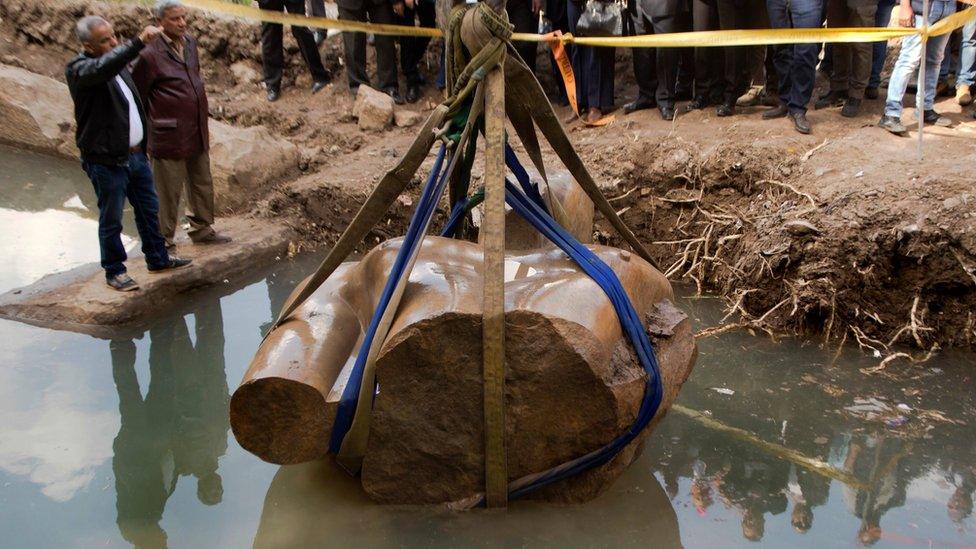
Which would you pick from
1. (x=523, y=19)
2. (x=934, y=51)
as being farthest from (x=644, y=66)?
(x=934, y=51)

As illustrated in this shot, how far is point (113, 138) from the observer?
170 inches

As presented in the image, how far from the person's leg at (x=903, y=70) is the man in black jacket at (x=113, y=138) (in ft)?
15.2

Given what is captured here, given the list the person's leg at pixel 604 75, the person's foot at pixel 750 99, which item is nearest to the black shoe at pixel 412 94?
the person's leg at pixel 604 75

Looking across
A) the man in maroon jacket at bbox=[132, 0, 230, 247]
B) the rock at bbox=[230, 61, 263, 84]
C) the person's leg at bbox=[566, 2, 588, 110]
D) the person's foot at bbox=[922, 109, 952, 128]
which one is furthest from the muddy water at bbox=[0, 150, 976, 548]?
the rock at bbox=[230, 61, 263, 84]

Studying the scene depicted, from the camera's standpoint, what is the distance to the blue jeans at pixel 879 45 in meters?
5.79

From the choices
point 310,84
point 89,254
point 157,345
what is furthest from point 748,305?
point 310,84

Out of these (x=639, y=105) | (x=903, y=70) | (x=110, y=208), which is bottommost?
(x=110, y=208)

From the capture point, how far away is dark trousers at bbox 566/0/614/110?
21.5ft

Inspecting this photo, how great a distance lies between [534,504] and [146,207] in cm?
309

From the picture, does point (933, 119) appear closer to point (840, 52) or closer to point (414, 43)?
point (840, 52)

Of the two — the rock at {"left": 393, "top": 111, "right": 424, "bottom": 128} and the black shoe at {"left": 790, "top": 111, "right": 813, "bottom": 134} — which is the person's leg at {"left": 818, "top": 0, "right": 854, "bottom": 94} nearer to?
the black shoe at {"left": 790, "top": 111, "right": 813, "bottom": 134}

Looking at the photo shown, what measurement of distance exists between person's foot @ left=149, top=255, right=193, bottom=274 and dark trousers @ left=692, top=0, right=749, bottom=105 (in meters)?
4.06

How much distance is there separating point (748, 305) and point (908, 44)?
92.3 inches

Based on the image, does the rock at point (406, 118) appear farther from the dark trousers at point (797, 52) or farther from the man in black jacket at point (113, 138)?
the dark trousers at point (797, 52)
